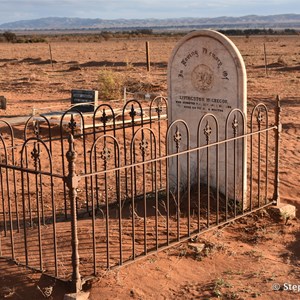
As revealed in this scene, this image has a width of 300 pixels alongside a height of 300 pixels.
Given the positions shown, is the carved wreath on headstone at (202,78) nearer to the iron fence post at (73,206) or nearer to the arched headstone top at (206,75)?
the arched headstone top at (206,75)

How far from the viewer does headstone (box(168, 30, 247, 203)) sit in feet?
20.6

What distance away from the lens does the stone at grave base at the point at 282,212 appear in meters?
6.41

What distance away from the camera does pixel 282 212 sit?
6.41 metres

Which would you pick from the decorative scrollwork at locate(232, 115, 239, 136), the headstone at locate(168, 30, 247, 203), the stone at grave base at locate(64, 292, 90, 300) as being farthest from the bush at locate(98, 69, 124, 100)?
the stone at grave base at locate(64, 292, 90, 300)

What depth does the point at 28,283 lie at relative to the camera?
4.71m

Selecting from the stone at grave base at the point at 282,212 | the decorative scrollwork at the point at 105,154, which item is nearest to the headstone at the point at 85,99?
the stone at grave base at the point at 282,212

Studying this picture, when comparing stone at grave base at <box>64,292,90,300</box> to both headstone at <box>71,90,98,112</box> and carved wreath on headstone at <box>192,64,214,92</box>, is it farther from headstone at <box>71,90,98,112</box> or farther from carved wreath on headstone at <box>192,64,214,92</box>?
headstone at <box>71,90,98,112</box>

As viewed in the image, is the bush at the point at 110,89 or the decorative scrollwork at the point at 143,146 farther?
the bush at the point at 110,89

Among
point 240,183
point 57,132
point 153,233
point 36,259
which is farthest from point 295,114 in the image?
point 36,259

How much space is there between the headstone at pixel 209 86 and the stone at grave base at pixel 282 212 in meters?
0.40

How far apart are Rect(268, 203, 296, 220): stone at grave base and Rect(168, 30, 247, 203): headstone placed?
1.31 feet

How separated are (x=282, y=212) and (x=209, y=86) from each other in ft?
5.39

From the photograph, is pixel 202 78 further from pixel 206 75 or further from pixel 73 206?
pixel 73 206

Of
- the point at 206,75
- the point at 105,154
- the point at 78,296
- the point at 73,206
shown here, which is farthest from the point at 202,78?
the point at 78,296
